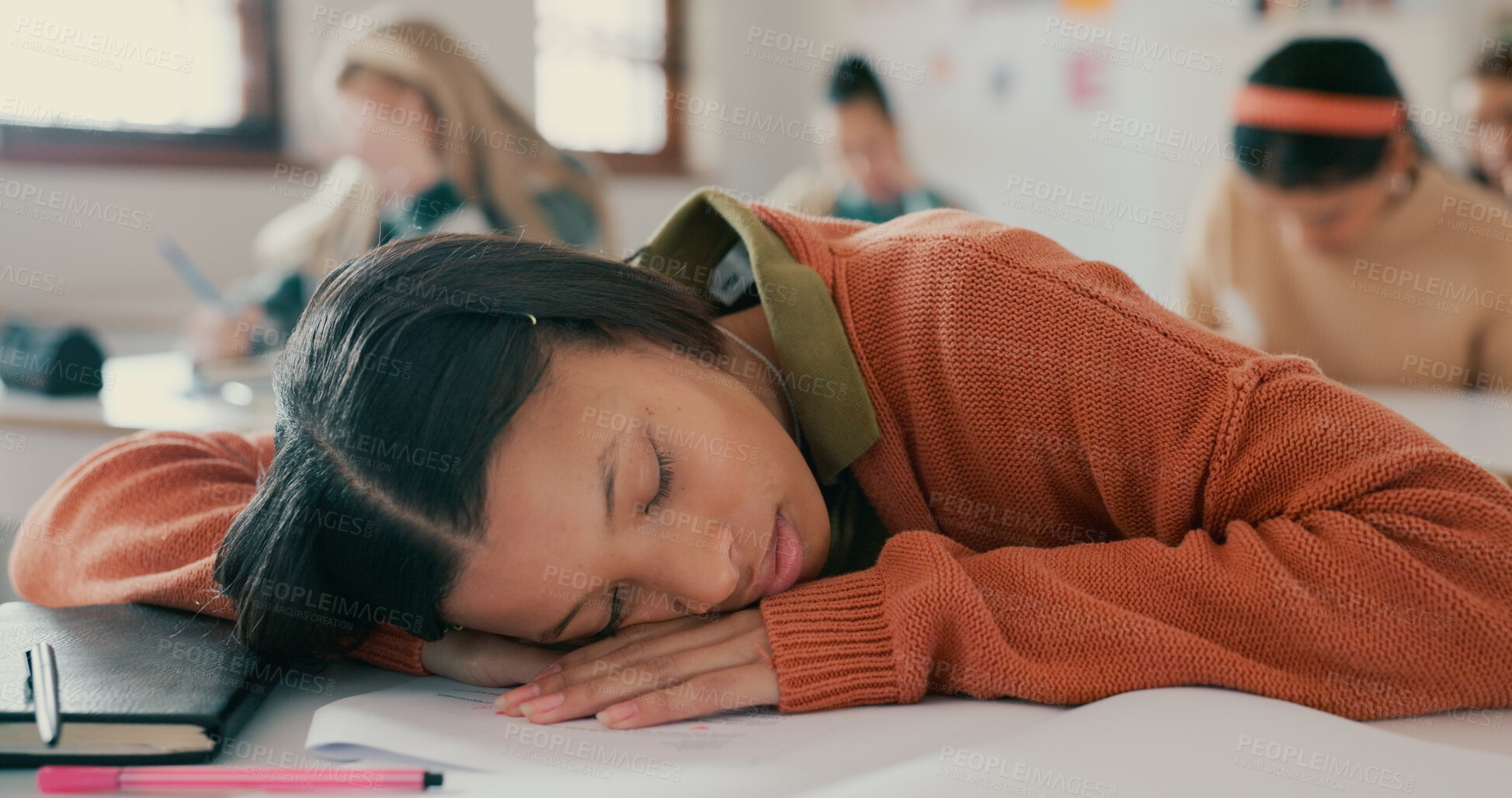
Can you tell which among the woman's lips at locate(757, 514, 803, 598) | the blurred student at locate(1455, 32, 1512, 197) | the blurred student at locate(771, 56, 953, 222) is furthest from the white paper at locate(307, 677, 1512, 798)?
the blurred student at locate(771, 56, 953, 222)

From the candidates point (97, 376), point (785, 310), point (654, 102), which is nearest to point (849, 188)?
point (654, 102)

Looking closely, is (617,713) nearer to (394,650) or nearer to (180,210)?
(394,650)

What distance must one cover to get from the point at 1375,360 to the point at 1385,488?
1.58 m

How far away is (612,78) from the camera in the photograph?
4094 mm

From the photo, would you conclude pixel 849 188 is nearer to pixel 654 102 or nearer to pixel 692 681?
pixel 654 102

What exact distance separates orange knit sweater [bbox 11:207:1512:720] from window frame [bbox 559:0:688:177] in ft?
11.2

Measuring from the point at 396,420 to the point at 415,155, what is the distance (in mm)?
2018

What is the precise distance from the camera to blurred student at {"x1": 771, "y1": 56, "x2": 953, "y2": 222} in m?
3.34

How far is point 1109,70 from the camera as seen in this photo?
13.0ft

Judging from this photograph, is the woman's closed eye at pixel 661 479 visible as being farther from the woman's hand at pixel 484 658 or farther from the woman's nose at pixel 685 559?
the woman's hand at pixel 484 658

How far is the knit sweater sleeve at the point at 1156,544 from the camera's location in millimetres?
636

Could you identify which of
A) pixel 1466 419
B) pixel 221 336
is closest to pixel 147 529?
pixel 221 336

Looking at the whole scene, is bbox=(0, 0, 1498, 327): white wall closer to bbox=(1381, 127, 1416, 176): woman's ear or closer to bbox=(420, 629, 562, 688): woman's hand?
bbox=(1381, 127, 1416, 176): woman's ear

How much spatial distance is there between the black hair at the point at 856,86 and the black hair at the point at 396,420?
2766mm
